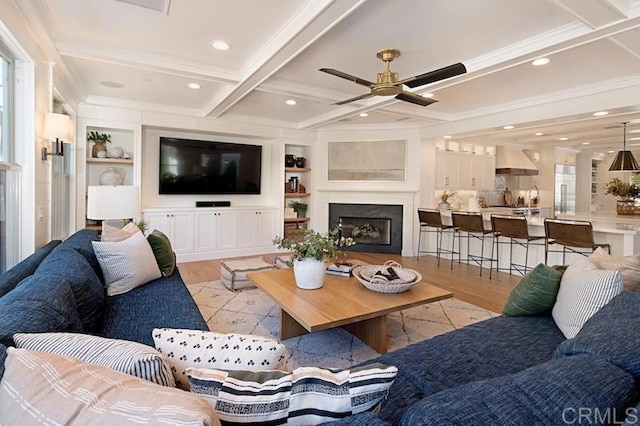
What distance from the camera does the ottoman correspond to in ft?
12.8

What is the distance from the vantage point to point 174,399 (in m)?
0.64

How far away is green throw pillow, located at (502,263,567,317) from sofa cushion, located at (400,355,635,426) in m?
1.16

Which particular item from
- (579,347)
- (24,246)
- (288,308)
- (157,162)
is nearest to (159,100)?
(157,162)

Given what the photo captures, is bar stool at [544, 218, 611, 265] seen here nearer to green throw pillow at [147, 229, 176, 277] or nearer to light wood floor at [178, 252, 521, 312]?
light wood floor at [178, 252, 521, 312]

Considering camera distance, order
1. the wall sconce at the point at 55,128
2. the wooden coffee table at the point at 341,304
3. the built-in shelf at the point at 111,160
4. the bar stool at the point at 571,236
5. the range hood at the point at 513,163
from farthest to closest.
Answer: the range hood at the point at 513,163
the built-in shelf at the point at 111,160
the bar stool at the point at 571,236
the wall sconce at the point at 55,128
the wooden coffee table at the point at 341,304

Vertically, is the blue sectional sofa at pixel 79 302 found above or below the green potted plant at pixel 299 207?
below

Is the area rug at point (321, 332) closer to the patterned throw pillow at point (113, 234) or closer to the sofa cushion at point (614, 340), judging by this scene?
the patterned throw pillow at point (113, 234)

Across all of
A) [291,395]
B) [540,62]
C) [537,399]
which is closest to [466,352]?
[537,399]

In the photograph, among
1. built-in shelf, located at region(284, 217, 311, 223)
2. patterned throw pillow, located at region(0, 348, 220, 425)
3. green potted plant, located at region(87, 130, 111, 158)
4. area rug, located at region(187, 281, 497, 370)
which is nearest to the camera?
patterned throw pillow, located at region(0, 348, 220, 425)

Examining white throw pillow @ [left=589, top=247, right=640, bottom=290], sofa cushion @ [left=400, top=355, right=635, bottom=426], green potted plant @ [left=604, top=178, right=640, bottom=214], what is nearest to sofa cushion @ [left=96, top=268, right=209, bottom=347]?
sofa cushion @ [left=400, top=355, right=635, bottom=426]

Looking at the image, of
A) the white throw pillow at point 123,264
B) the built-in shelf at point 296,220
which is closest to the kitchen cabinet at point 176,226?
the built-in shelf at point 296,220

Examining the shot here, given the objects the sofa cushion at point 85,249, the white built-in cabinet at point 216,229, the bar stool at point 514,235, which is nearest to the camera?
the sofa cushion at point 85,249

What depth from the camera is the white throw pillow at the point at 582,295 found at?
1.74 meters

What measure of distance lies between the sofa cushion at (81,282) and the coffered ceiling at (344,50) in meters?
1.77
